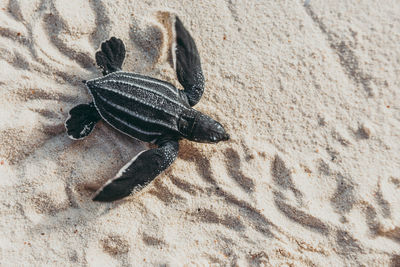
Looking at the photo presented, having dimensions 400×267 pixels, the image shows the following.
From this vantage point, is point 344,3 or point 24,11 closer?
point 24,11

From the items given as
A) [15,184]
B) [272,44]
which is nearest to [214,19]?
[272,44]

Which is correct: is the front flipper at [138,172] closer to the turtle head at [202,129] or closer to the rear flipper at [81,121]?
the turtle head at [202,129]

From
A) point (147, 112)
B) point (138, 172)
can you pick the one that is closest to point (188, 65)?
point (147, 112)

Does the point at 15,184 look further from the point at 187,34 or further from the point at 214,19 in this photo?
the point at 214,19

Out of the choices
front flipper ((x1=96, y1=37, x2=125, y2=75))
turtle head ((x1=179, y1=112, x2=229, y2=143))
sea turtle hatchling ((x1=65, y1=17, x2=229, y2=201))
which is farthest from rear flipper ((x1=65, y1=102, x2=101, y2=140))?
turtle head ((x1=179, y1=112, x2=229, y2=143))

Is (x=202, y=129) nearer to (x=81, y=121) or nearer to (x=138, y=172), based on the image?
(x=138, y=172)

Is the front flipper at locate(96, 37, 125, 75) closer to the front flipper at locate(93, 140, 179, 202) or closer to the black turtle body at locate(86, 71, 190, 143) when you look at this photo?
the black turtle body at locate(86, 71, 190, 143)

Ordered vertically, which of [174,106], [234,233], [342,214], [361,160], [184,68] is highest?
[184,68]

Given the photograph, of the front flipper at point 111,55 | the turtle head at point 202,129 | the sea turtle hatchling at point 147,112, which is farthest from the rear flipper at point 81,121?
the turtle head at point 202,129
